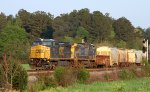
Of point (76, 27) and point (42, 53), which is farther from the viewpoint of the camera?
point (76, 27)

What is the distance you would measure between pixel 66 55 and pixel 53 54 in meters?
2.70

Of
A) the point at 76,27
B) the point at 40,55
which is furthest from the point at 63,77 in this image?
the point at 76,27

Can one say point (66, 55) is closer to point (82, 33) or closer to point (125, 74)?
point (125, 74)

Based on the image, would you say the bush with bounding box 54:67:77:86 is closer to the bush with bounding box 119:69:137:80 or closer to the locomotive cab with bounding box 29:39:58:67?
the bush with bounding box 119:69:137:80

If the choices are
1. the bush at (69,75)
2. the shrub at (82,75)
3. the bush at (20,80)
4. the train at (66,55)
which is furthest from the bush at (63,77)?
the train at (66,55)

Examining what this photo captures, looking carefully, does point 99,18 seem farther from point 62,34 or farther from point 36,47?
point 36,47

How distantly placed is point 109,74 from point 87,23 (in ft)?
257

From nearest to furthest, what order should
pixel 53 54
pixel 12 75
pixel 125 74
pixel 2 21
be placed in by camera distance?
pixel 12 75 → pixel 125 74 → pixel 53 54 → pixel 2 21

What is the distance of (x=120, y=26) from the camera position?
4899 inches

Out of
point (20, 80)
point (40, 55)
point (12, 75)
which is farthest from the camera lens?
point (40, 55)

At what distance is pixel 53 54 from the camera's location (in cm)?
4325

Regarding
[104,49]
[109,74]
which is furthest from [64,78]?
[104,49]

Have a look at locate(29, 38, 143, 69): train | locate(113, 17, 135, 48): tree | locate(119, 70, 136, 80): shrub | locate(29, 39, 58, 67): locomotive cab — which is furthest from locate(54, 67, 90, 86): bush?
locate(113, 17, 135, 48): tree

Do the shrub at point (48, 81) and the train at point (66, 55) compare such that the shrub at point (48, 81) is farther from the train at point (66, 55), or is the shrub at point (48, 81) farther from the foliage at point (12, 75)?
the train at point (66, 55)
